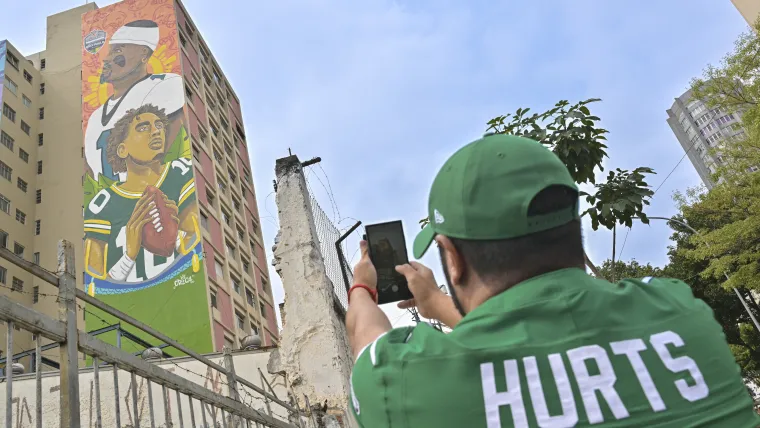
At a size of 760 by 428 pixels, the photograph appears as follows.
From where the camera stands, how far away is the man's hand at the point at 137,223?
2825 cm

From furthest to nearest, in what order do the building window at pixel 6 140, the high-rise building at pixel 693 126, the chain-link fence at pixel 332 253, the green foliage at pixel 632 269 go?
the high-rise building at pixel 693 126, the building window at pixel 6 140, the green foliage at pixel 632 269, the chain-link fence at pixel 332 253

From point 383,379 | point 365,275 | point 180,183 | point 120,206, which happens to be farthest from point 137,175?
point 383,379

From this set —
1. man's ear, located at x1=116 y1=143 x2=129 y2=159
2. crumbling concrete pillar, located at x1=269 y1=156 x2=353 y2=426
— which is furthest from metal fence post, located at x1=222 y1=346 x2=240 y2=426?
man's ear, located at x1=116 y1=143 x2=129 y2=159

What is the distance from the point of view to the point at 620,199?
4504mm

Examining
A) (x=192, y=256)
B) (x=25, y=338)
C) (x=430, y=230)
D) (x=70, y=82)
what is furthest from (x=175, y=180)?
(x=430, y=230)

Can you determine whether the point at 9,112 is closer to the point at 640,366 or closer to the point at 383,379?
the point at 383,379

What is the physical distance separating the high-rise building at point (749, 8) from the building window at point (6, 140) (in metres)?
36.6

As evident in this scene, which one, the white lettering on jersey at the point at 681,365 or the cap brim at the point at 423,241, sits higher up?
the cap brim at the point at 423,241

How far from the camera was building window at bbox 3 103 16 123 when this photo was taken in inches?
1433

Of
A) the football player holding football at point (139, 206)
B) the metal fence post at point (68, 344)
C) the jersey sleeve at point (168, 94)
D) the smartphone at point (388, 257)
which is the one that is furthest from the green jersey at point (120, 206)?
the smartphone at point (388, 257)

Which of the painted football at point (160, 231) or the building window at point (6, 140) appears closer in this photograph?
the painted football at point (160, 231)

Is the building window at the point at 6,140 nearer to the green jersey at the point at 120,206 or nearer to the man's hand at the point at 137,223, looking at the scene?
the green jersey at the point at 120,206

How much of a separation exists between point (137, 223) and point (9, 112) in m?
14.9

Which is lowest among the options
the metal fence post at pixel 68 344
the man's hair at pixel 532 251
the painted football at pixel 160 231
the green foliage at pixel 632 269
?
the man's hair at pixel 532 251
